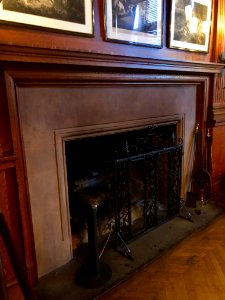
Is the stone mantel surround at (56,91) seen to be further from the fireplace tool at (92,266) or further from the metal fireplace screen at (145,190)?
the metal fireplace screen at (145,190)

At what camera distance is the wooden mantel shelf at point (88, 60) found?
1.22 meters

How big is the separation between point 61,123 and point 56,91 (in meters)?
0.20

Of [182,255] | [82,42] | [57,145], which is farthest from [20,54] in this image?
[182,255]

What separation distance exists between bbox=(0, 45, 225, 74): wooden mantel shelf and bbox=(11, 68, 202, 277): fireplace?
0.35 ft

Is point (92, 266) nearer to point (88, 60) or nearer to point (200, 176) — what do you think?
point (88, 60)

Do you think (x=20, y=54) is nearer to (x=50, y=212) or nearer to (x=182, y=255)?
(x=50, y=212)

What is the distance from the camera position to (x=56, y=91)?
1.56m

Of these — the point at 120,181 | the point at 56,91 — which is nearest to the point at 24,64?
the point at 56,91

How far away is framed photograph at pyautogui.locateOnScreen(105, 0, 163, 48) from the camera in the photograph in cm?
167

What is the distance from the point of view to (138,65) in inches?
69.4

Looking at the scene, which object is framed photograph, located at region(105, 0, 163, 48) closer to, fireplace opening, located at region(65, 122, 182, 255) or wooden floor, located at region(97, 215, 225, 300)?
fireplace opening, located at region(65, 122, 182, 255)

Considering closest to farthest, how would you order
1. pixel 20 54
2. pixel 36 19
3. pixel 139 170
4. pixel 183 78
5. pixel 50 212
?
pixel 20 54
pixel 36 19
pixel 50 212
pixel 183 78
pixel 139 170

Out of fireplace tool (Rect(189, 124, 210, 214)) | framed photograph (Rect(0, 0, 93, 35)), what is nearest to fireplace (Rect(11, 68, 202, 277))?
framed photograph (Rect(0, 0, 93, 35))

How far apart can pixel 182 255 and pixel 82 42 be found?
68.1 inches
